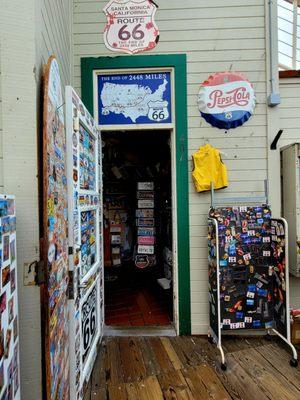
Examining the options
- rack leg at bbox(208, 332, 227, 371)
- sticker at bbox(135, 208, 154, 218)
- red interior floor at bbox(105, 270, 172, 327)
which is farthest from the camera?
sticker at bbox(135, 208, 154, 218)

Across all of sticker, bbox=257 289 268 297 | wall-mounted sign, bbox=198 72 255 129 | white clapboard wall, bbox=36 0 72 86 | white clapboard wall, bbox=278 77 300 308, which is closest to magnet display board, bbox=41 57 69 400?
white clapboard wall, bbox=36 0 72 86

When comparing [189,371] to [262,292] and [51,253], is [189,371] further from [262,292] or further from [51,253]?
[51,253]

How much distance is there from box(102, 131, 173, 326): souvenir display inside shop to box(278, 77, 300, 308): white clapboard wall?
5.48ft

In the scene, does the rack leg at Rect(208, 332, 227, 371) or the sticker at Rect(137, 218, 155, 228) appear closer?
the rack leg at Rect(208, 332, 227, 371)

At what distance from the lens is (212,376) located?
2.26 m

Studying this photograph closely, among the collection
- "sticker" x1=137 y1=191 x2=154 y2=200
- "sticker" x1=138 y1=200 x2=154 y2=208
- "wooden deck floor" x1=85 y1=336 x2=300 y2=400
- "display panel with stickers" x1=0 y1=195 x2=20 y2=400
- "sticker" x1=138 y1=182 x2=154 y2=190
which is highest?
"sticker" x1=138 y1=182 x2=154 y2=190

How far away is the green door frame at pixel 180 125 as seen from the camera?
9.49 feet

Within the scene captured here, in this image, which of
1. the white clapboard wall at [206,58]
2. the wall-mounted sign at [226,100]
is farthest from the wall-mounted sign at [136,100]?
the wall-mounted sign at [226,100]

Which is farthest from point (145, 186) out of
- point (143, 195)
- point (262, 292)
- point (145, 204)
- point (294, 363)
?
point (294, 363)

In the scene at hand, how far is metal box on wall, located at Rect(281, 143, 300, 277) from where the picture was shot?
275 cm

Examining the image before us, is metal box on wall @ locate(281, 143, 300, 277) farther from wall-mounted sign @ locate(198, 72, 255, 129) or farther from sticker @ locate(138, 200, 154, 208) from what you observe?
sticker @ locate(138, 200, 154, 208)

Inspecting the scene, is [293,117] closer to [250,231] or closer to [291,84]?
[291,84]

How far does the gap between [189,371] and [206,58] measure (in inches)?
120

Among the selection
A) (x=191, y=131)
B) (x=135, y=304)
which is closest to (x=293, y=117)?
(x=191, y=131)
